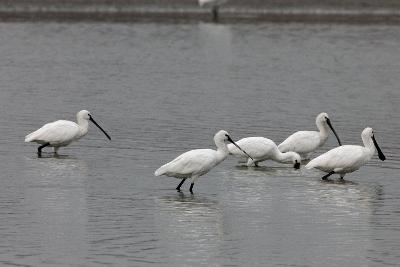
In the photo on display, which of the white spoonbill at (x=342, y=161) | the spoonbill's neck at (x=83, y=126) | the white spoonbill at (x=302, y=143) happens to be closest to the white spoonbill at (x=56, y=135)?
the spoonbill's neck at (x=83, y=126)

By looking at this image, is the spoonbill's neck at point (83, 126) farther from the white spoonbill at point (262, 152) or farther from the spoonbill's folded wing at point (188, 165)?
the spoonbill's folded wing at point (188, 165)

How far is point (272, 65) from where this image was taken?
36.4m

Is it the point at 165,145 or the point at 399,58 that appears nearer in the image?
the point at 165,145

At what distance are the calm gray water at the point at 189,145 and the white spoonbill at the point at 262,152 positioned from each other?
0.21 metres

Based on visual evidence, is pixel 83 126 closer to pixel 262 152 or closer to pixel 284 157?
pixel 262 152

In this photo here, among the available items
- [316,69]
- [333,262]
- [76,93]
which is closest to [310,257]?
[333,262]

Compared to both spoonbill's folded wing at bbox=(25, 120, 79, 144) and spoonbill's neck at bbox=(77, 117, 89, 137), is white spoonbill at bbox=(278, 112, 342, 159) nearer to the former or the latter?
spoonbill's neck at bbox=(77, 117, 89, 137)

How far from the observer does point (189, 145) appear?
2269 centimetres

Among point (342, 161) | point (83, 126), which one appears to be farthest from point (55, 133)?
point (342, 161)

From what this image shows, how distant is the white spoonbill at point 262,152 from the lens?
68.5 ft

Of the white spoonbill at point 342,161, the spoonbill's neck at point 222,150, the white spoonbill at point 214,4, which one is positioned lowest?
the white spoonbill at point 342,161

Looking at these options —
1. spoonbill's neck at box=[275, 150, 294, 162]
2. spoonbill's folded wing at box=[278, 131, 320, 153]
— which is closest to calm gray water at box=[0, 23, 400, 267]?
spoonbill's neck at box=[275, 150, 294, 162]

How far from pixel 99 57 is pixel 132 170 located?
703 inches

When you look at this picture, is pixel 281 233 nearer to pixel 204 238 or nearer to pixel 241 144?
pixel 204 238
